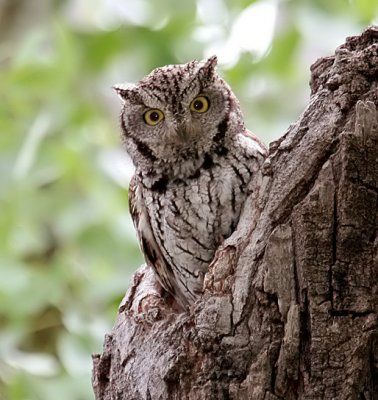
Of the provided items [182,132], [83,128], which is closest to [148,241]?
[182,132]

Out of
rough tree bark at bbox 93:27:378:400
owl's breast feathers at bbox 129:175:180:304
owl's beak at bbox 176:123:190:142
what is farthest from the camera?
owl's breast feathers at bbox 129:175:180:304

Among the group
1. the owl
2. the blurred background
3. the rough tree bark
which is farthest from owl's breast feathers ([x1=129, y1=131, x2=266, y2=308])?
the blurred background

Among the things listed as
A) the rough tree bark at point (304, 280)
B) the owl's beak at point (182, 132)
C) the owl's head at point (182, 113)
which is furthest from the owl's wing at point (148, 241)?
the rough tree bark at point (304, 280)

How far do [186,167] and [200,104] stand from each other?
212 millimetres

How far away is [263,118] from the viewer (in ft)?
12.2

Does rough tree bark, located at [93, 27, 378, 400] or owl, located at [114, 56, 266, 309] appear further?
owl, located at [114, 56, 266, 309]

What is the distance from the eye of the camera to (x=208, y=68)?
259cm

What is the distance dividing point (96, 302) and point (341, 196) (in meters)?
2.08

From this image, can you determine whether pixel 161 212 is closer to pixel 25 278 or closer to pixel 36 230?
pixel 25 278

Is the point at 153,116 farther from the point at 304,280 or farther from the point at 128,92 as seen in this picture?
the point at 304,280

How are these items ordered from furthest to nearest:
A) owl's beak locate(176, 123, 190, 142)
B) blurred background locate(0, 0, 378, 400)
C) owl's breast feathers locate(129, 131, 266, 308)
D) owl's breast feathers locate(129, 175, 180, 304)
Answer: blurred background locate(0, 0, 378, 400), owl's breast feathers locate(129, 175, 180, 304), owl's beak locate(176, 123, 190, 142), owl's breast feathers locate(129, 131, 266, 308)

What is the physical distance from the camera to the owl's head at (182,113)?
8.34 ft

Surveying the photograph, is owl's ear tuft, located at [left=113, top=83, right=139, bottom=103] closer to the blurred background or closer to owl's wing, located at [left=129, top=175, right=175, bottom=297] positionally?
owl's wing, located at [left=129, top=175, right=175, bottom=297]

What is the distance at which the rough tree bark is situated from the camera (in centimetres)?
184
